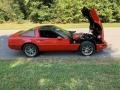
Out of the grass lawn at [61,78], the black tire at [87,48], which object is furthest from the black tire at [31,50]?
the grass lawn at [61,78]

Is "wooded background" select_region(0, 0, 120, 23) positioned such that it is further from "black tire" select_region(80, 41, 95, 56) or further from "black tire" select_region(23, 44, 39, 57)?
"black tire" select_region(23, 44, 39, 57)

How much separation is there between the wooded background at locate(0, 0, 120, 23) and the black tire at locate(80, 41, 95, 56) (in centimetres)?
1236

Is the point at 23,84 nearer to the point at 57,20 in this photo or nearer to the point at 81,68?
the point at 81,68

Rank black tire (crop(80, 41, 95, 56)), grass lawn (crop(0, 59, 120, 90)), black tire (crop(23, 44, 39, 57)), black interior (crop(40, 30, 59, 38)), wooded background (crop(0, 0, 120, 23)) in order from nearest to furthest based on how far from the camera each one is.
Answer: grass lawn (crop(0, 59, 120, 90)) < black tire (crop(80, 41, 95, 56)) < black interior (crop(40, 30, 59, 38)) < black tire (crop(23, 44, 39, 57)) < wooded background (crop(0, 0, 120, 23))

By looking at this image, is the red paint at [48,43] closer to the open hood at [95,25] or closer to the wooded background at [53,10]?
the open hood at [95,25]

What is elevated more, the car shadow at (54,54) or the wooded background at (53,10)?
the wooded background at (53,10)

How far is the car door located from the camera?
13875mm

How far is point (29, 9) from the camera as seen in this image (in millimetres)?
28641

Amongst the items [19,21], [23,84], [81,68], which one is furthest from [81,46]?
[19,21]

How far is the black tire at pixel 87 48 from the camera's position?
13836 mm

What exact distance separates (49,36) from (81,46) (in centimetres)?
137

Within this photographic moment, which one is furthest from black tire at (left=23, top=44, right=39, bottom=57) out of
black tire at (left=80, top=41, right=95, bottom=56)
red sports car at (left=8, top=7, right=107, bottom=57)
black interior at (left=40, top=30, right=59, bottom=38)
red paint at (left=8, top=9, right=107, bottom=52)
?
black tire at (left=80, top=41, right=95, bottom=56)

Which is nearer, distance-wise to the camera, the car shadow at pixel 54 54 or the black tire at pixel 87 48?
the black tire at pixel 87 48

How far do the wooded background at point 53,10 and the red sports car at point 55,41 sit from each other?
1212cm
